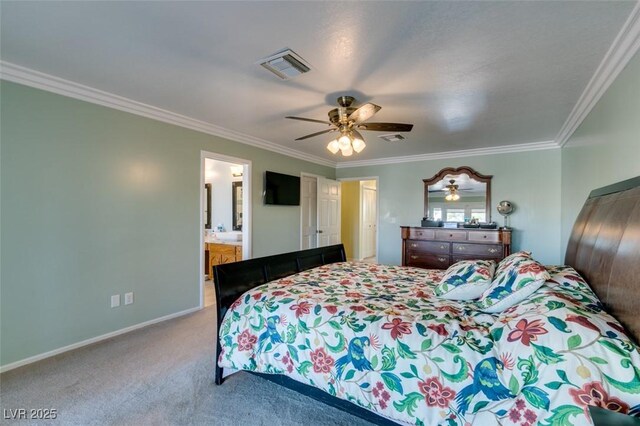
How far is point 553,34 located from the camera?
1.87m

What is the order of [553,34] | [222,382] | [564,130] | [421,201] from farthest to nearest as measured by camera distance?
1. [421,201]
2. [564,130]
3. [222,382]
4. [553,34]

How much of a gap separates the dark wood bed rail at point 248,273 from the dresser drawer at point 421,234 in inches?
94.4

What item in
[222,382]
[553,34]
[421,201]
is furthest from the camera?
[421,201]

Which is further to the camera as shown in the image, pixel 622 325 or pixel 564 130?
pixel 564 130

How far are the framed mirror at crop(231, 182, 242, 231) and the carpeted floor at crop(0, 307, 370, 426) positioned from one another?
308cm

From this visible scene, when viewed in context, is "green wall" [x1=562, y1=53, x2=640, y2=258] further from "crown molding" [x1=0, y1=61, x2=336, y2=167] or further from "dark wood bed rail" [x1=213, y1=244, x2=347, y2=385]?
"crown molding" [x1=0, y1=61, x2=336, y2=167]

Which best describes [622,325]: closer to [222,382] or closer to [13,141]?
[222,382]

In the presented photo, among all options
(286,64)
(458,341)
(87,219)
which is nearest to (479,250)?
(458,341)

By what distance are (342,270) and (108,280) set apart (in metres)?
2.40

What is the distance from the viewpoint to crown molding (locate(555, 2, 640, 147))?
1748mm

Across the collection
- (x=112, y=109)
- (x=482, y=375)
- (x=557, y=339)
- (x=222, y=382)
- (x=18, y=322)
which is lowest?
(x=222, y=382)

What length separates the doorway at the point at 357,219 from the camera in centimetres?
775

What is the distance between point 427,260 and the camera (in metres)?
4.91

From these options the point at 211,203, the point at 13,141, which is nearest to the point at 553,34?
the point at 13,141
